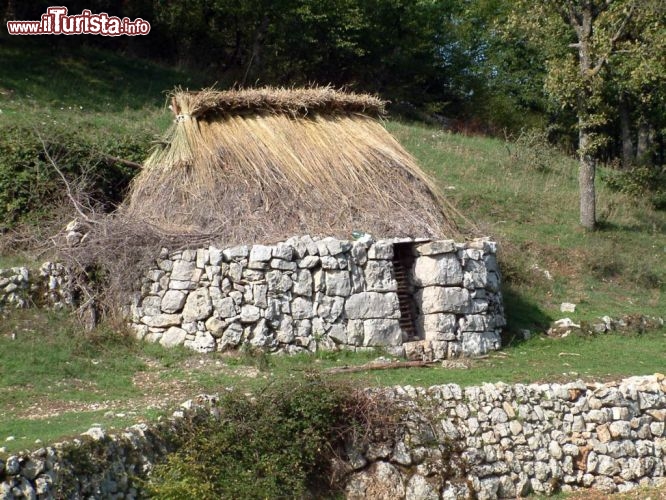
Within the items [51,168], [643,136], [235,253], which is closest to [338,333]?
[235,253]

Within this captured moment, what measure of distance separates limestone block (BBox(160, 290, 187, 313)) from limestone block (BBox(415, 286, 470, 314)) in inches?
158

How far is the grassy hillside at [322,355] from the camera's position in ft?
39.0

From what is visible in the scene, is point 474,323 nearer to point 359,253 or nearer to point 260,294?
point 359,253

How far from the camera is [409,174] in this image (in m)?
16.7

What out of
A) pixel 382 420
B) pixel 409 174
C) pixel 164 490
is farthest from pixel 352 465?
pixel 409 174

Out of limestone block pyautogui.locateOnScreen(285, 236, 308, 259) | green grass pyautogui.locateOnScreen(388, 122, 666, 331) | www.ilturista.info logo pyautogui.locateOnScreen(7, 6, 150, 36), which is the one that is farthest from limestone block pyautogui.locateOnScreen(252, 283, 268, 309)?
www.ilturista.info logo pyautogui.locateOnScreen(7, 6, 150, 36)

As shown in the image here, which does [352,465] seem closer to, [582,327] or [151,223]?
[151,223]

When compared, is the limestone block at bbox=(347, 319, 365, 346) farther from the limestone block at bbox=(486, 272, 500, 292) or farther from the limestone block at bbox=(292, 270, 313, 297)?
the limestone block at bbox=(486, 272, 500, 292)

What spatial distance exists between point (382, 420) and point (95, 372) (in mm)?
4179

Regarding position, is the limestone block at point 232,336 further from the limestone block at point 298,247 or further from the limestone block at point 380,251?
the limestone block at point 380,251

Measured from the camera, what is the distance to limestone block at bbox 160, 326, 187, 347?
45.3ft

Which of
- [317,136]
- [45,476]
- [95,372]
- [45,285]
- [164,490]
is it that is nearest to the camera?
[45,476]

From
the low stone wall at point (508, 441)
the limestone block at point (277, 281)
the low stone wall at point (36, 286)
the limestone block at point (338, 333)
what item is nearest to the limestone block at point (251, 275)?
the limestone block at point (277, 281)

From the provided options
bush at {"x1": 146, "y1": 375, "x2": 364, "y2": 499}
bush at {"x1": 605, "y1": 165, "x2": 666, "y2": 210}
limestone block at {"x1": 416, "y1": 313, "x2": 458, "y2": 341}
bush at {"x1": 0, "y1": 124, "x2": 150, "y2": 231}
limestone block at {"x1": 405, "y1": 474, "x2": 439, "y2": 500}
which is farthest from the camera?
bush at {"x1": 605, "y1": 165, "x2": 666, "y2": 210}
